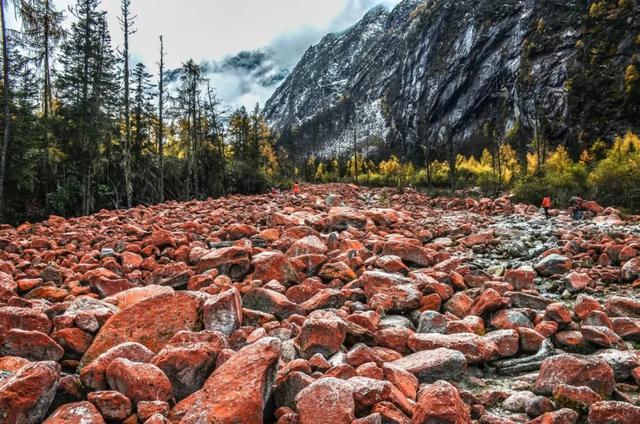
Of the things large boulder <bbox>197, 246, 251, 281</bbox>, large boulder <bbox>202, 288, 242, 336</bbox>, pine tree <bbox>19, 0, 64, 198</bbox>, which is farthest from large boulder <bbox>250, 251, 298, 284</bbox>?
pine tree <bbox>19, 0, 64, 198</bbox>

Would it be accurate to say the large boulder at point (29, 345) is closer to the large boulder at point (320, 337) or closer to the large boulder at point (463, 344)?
the large boulder at point (320, 337)

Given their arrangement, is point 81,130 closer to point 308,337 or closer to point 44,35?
point 44,35

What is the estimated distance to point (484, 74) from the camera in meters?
84.8

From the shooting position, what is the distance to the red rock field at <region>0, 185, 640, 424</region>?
2.78 meters

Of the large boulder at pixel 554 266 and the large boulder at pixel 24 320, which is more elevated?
the large boulder at pixel 24 320

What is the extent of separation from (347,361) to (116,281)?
3.66 meters

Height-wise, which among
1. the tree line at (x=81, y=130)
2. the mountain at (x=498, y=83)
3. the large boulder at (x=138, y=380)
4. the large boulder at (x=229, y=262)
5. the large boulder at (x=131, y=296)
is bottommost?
the large boulder at (x=138, y=380)

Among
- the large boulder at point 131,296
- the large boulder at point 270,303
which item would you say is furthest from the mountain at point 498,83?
the large boulder at point 131,296

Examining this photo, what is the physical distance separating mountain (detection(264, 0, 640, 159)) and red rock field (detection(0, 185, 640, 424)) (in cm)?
3690

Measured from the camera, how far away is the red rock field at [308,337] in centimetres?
278

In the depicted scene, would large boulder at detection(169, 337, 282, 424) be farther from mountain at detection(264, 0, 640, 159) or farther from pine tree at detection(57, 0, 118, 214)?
mountain at detection(264, 0, 640, 159)

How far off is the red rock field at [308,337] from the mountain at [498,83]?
36.9 meters

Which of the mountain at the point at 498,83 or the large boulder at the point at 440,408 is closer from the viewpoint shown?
the large boulder at the point at 440,408

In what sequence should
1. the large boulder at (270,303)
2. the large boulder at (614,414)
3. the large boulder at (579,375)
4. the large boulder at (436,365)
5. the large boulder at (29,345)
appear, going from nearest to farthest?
1. the large boulder at (614,414)
2. the large boulder at (579,375)
3. the large boulder at (29,345)
4. the large boulder at (436,365)
5. the large boulder at (270,303)
